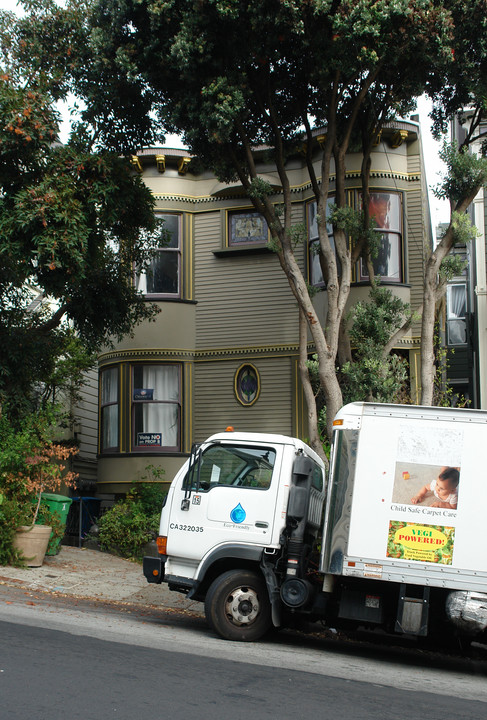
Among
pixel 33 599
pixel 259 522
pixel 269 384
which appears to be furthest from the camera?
pixel 269 384

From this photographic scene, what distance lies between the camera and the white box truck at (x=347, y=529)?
8070 millimetres

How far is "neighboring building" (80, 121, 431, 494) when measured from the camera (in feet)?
57.4

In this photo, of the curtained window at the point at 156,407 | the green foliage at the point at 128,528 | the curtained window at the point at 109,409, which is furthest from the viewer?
the curtained window at the point at 109,409

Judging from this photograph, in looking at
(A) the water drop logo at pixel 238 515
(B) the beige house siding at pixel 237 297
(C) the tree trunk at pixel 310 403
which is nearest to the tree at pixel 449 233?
(C) the tree trunk at pixel 310 403

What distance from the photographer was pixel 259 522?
29.7 ft

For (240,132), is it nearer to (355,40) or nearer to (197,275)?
(355,40)

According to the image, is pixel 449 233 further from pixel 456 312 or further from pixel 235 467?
pixel 456 312

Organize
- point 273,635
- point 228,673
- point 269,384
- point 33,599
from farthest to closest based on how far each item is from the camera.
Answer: point 269,384
point 33,599
point 273,635
point 228,673

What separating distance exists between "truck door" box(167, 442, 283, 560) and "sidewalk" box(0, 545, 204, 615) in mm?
2779

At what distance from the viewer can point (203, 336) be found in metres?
18.2

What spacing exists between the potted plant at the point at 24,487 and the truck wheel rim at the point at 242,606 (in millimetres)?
4902

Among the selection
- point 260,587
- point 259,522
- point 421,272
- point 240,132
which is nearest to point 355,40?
point 240,132

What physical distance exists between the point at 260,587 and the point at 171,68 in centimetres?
805

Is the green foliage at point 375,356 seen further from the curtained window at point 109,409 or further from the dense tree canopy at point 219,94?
the curtained window at point 109,409
